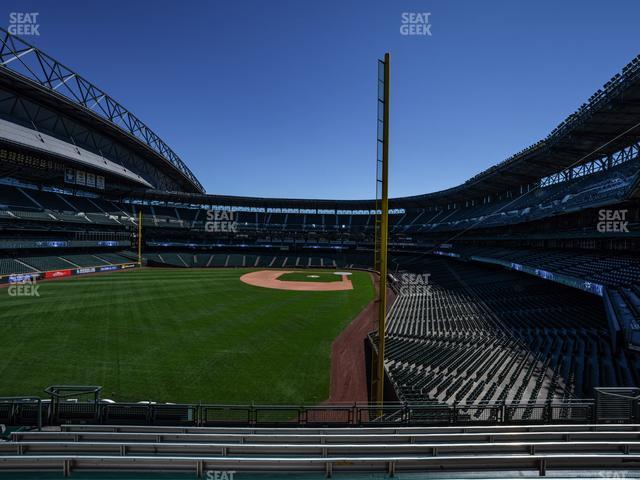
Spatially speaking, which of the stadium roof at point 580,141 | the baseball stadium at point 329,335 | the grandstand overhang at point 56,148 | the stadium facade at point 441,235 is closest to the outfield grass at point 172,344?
the baseball stadium at point 329,335

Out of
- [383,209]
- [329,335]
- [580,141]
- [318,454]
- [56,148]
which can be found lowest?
[329,335]

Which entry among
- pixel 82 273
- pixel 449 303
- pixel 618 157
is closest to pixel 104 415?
pixel 449 303

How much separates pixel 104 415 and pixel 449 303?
2880 centimetres

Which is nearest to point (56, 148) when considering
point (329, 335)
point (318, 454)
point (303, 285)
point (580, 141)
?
point (303, 285)

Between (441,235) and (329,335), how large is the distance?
49869mm

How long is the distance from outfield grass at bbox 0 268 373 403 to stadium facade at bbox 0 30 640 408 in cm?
557

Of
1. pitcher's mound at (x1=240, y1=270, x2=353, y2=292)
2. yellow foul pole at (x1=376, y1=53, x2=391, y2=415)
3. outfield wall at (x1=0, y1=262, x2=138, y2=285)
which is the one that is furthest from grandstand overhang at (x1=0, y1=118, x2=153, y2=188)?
yellow foul pole at (x1=376, y1=53, x2=391, y2=415)

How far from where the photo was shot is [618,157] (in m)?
32.4

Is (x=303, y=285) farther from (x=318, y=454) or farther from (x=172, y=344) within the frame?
(x=318, y=454)

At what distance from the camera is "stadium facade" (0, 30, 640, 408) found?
14695 millimetres

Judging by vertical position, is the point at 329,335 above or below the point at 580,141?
below

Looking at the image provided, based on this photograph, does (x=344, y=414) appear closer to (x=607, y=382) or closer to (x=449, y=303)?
(x=607, y=382)

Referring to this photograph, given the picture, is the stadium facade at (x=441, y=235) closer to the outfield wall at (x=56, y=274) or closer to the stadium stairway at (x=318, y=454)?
the outfield wall at (x=56, y=274)

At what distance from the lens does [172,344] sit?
60.5ft
